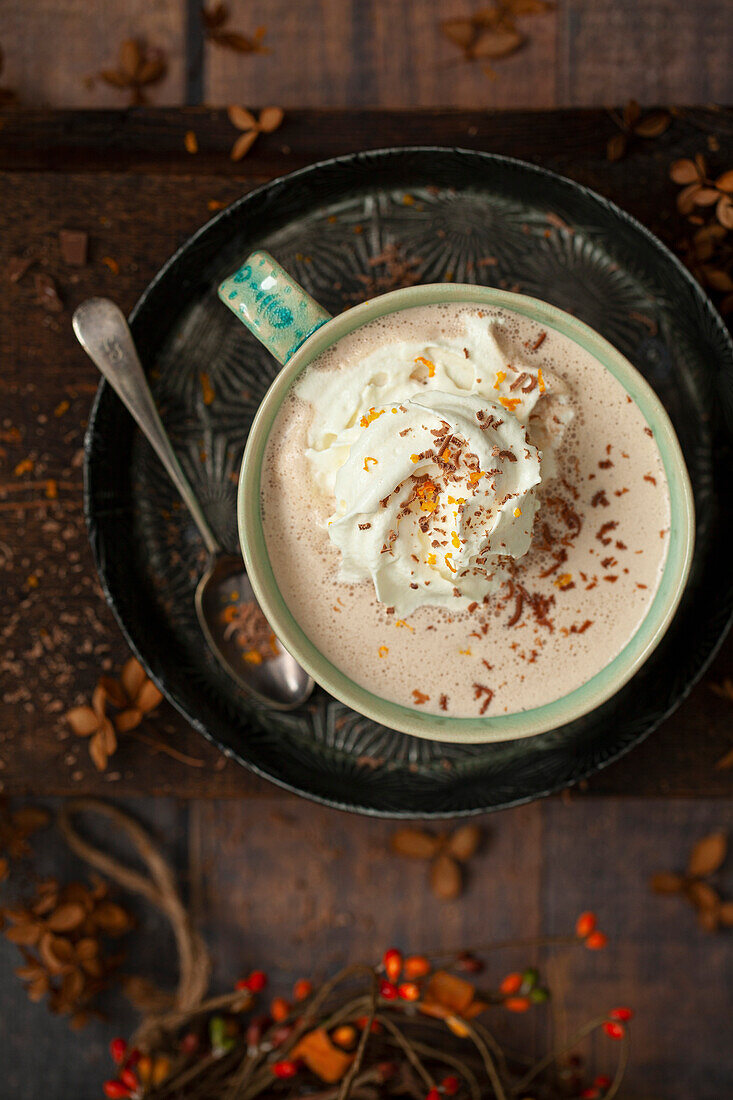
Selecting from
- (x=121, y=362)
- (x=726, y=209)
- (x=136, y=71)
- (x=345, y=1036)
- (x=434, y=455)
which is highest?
(x=136, y=71)

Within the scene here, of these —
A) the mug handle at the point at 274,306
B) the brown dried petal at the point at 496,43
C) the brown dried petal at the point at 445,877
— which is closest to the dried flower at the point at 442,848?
the brown dried petal at the point at 445,877

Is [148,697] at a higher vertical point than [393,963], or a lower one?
higher

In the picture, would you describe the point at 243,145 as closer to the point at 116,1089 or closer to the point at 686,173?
the point at 686,173

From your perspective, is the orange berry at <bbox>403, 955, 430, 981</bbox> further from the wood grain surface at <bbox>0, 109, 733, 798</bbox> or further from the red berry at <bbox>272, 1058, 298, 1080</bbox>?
the wood grain surface at <bbox>0, 109, 733, 798</bbox>

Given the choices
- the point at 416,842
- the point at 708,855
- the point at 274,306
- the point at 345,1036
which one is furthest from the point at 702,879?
the point at 274,306

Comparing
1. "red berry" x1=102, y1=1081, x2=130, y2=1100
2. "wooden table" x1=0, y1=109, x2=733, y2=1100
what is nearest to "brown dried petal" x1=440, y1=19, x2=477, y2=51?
"wooden table" x1=0, y1=109, x2=733, y2=1100

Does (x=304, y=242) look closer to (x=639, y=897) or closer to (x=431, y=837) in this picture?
(x=431, y=837)

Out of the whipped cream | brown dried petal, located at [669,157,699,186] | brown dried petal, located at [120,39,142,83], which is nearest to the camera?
the whipped cream

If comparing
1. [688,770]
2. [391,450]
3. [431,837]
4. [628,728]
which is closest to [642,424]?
[391,450]

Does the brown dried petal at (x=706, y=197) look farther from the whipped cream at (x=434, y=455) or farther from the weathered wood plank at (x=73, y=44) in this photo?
the weathered wood plank at (x=73, y=44)
